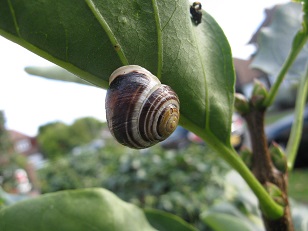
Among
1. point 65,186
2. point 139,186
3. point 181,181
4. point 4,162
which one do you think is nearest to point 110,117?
point 181,181

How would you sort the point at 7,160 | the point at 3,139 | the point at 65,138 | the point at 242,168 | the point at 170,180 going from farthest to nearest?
the point at 65,138
the point at 3,139
the point at 7,160
the point at 170,180
the point at 242,168

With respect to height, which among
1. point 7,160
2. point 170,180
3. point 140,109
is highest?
point 140,109

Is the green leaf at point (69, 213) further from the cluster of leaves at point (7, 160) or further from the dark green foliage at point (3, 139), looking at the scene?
the dark green foliage at point (3, 139)

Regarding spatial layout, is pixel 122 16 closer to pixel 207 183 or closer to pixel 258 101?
pixel 258 101

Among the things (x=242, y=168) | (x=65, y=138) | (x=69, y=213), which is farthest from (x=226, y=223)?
(x=65, y=138)

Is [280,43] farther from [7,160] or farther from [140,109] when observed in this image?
[7,160]

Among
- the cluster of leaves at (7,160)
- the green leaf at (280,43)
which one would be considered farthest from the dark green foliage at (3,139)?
the green leaf at (280,43)

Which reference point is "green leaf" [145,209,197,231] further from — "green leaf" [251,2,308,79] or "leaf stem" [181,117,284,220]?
"green leaf" [251,2,308,79]
